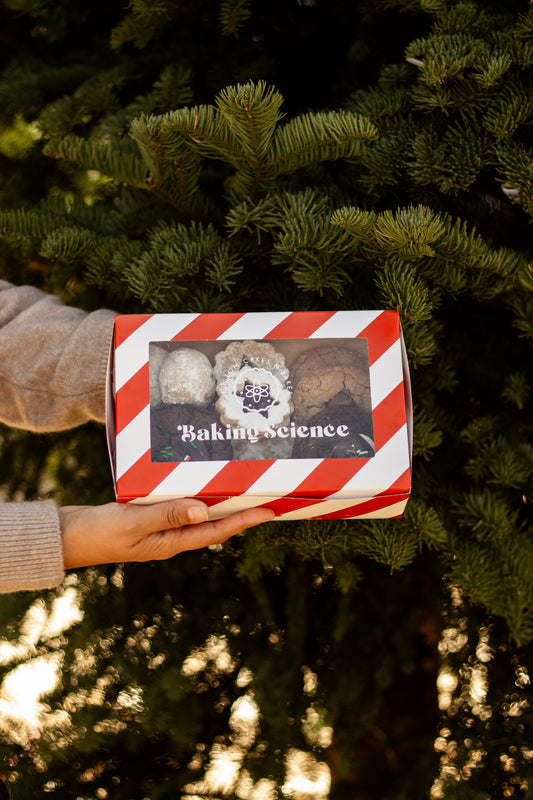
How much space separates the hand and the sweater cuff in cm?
2

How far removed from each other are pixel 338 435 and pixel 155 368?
252mm

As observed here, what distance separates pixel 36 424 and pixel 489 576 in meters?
0.77

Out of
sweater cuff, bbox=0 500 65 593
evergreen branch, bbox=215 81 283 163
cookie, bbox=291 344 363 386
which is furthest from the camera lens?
sweater cuff, bbox=0 500 65 593

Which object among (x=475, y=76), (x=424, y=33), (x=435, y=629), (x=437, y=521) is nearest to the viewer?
(x=475, y=76)

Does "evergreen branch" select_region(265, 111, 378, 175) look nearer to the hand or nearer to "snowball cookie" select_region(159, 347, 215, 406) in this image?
"snowball cookie" select_region(159, 347, 215, 406)

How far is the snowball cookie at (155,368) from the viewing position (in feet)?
2.60

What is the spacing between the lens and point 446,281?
2.85 ft

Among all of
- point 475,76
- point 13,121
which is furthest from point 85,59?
point 475,76

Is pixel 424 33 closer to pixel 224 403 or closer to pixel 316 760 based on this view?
pixel 224 403

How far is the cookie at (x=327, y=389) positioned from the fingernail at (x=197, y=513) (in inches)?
6.5

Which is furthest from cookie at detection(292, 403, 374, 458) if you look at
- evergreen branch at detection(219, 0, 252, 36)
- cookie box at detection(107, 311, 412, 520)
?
evergreen branch at detection(219, 0, 252, 36)

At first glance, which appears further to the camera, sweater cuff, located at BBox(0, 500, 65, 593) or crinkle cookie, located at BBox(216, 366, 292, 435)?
sweater cuff, located at BBox(0, 500, 65, 593)

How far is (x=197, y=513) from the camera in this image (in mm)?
783

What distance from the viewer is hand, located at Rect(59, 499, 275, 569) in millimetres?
801
